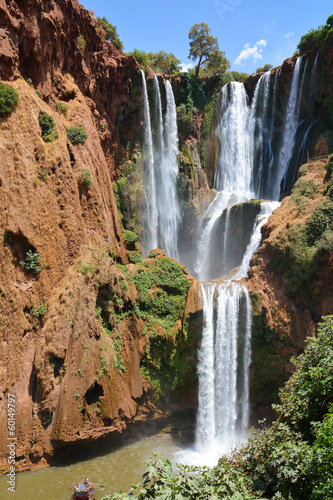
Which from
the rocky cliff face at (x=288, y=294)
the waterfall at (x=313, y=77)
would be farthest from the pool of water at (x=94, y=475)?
the waterfall at (x=313, y=77)

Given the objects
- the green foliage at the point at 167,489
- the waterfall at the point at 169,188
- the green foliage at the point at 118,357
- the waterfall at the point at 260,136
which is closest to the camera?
the green foliage at the point at 167,489

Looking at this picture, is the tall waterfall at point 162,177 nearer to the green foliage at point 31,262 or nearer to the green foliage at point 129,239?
the green foliage at point 129,239

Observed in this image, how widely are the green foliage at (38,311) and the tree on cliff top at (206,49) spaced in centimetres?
3685

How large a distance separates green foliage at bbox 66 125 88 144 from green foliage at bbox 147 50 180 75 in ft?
93.8

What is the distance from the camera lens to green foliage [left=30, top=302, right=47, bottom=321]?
17891 mm

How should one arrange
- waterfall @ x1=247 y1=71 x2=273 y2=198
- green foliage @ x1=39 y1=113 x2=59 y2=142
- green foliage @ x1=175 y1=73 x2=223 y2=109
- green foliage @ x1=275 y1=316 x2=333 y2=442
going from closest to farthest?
1. green foliage @ x1=275 y1=316 x2=333 y2=442
2. green foliage @ x1=39 y1=113 x2=59 y2=142
3. waterfall @ x1=247 y1=71 x2=273 y2=198
4. green foliage @ x1=175 y1=73 x2=223 y2=109

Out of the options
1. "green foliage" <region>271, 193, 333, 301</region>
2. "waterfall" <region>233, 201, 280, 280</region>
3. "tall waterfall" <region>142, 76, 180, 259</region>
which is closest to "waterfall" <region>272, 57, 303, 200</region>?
"waterfall" <region>233, 201, 280, 280</region>

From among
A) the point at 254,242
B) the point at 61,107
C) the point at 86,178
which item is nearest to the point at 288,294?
the point at 254,242

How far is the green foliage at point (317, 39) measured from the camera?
32188 millimetres

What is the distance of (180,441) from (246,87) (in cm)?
3682

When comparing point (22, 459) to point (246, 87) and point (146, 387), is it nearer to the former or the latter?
point (146, 387)

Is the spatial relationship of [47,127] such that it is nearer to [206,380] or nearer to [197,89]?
[206,380]

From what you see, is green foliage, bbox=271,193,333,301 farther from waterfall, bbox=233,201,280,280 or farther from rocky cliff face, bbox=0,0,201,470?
rocky cliff face, bbox=0,0,201,470

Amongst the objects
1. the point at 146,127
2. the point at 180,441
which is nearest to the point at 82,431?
the point at 180,441
